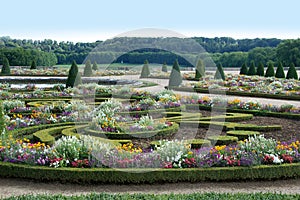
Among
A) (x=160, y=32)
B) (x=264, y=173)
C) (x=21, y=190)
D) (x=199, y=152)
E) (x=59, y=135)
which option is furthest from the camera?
(x=160, y=32)

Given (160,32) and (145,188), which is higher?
(160,32)

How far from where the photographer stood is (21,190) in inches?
278

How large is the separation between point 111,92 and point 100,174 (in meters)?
12.0

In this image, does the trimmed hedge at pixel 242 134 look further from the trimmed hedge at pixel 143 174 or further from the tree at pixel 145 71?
the tree at pixel 145 71

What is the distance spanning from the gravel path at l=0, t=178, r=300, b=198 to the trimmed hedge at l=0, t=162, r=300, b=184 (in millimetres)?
107

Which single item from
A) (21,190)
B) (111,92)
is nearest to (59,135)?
(21,190)

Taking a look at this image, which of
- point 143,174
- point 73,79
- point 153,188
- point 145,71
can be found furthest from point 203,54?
point 153,188

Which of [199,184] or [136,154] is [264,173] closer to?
[199,184]

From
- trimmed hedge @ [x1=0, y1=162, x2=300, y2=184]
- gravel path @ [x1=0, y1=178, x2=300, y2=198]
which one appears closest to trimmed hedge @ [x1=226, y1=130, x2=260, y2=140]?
trimmed hedge @ [x1=0, y1=162, x2=300, y2=184]

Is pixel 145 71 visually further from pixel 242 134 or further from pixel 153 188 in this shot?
pixel 153 188

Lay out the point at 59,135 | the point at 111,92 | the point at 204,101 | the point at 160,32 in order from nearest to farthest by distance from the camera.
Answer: the point at 59,135 < the point at 160,32 < the point at 204,101 < the point at 111,92

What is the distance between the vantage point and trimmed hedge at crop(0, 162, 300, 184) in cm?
736

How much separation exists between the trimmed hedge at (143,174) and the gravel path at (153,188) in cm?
11

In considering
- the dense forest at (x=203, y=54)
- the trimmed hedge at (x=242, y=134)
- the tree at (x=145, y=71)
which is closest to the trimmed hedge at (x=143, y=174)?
the trimmed hedge at (x=242, y=134)
